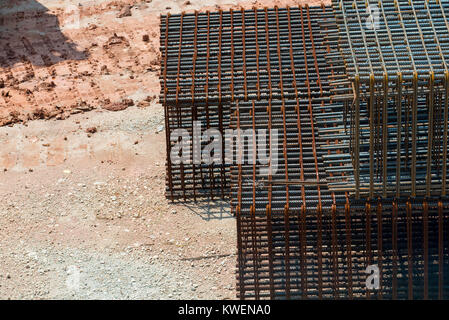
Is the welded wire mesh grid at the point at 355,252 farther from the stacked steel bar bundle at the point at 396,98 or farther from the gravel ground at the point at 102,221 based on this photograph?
the gravel ground at the point at 102,221

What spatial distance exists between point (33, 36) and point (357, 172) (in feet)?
44.2

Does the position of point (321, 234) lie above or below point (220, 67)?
below

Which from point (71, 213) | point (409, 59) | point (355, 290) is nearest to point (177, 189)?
point (71, 213)

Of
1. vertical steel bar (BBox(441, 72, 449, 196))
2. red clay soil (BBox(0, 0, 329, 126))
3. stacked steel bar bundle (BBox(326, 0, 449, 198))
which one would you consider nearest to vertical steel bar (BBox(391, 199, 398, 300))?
stacked steel bar bundle (BBox(326, 0, 449, 198))

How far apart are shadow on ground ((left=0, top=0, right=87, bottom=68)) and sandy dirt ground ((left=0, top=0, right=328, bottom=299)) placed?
6 centimetres

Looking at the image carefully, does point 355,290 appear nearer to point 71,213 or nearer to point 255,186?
point 255,186

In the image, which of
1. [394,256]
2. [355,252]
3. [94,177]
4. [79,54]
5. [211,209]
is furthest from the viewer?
[79,54]

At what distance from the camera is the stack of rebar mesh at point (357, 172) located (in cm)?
1258

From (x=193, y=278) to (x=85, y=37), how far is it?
11.0m

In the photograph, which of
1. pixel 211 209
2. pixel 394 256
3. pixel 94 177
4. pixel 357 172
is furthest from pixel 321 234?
pixel 94 177

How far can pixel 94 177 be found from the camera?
16984mm

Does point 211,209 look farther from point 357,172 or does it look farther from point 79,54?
point 79,54

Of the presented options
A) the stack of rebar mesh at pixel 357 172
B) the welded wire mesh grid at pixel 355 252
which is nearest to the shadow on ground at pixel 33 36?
the stack of rebar mesh at pixel 357 172

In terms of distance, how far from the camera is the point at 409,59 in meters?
12.8
